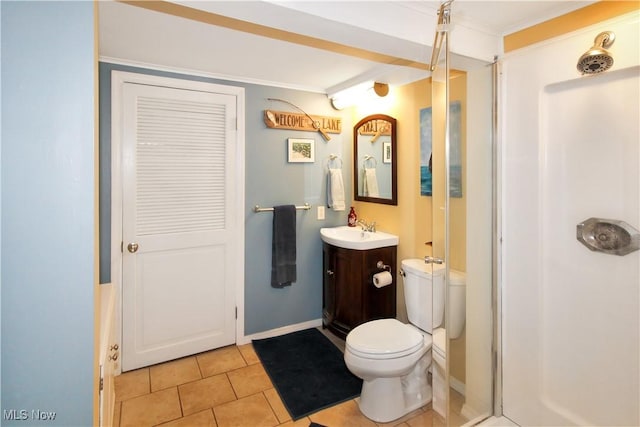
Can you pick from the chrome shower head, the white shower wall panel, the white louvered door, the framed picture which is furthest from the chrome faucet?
the chrome shower head

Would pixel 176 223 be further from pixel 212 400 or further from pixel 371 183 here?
pixel 371 183

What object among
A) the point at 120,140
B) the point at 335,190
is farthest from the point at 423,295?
the point at 120,140

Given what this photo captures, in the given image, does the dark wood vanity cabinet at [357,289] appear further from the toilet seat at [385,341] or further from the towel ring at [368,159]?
the towel ring at [368,159]

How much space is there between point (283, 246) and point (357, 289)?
73 centimetres

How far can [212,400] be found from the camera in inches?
86.4

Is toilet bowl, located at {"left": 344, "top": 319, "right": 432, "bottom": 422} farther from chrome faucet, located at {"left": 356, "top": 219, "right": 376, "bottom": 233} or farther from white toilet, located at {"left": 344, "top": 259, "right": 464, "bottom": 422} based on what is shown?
chrome faucet, located at {"left": 356, "top": 219, "right": 376, "bottom": 233}

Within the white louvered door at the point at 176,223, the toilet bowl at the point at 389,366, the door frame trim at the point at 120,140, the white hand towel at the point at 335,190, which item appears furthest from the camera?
the white hand towel at the point at 335,190

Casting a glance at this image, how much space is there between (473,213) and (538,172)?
0.37m

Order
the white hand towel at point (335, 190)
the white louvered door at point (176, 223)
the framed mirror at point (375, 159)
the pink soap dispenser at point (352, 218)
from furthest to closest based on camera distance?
the pink soap dispenser at point (352, 218)
the white hand towel at point (335, 190)
the framed mirror at point (375, 159)
the white louvered door at point (176, 223)

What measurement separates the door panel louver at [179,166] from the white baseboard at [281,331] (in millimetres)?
984

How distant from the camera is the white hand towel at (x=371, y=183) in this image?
3029 millimetres

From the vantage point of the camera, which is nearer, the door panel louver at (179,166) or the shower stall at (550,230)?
the shower stall at (550,230)

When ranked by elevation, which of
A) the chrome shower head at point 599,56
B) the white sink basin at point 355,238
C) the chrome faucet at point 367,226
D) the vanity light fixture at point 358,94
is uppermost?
the vanity light fixture at point 358,94

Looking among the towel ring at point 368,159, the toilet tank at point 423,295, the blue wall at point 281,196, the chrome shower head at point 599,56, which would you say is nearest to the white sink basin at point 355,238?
the blue wall at point 281,196
